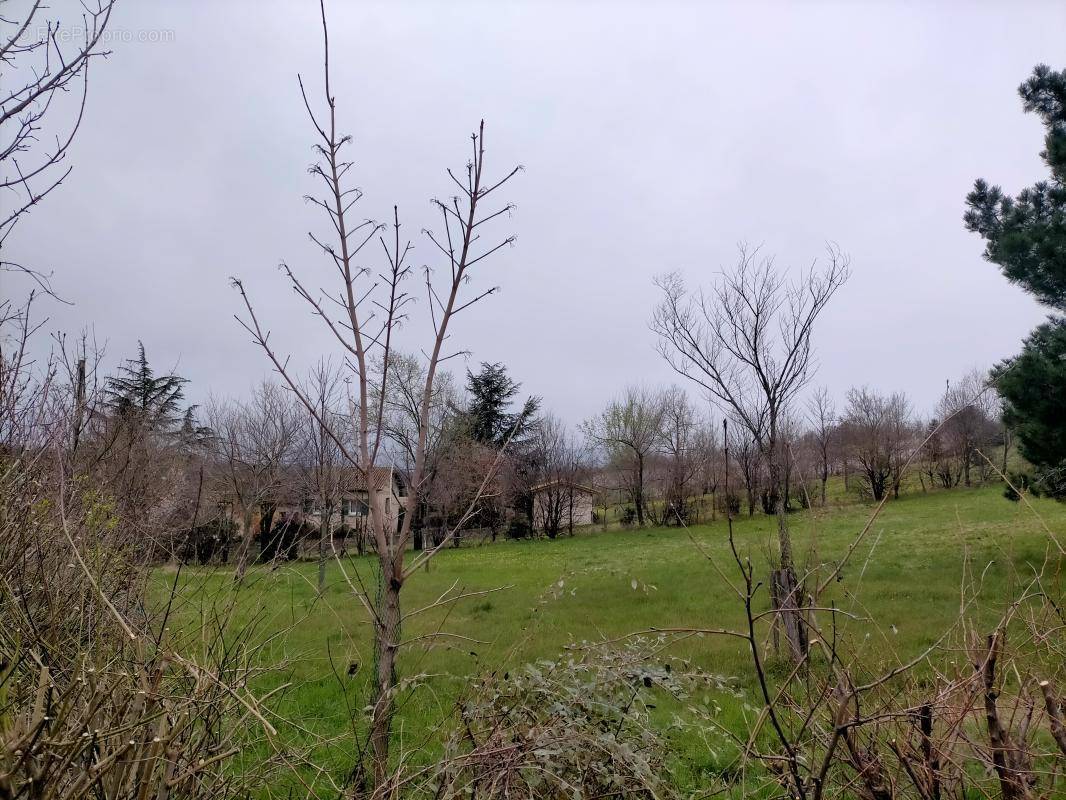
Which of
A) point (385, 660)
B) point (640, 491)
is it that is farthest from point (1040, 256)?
point (640, 491)

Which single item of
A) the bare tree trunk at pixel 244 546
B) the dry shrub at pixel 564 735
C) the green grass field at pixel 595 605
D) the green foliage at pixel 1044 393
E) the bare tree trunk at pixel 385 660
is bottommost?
the green grass field at pixel 595 605

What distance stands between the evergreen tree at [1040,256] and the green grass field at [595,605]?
1503 millimetres

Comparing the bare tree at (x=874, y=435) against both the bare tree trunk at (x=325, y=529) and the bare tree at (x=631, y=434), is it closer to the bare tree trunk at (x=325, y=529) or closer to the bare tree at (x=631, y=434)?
the bare tree at (x=631, y=434)

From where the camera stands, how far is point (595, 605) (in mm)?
11586

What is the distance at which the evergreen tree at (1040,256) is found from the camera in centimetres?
937

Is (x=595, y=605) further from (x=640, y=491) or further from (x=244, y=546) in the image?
(x=640, y=491)

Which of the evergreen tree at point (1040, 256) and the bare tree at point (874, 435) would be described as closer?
the evergreen tree at point (1040, 256)

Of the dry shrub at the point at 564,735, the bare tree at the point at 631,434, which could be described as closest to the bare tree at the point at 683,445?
the bare tree at the point at 631,434

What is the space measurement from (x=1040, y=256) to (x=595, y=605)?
9.11 metres

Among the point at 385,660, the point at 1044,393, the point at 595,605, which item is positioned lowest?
the point at 595,605

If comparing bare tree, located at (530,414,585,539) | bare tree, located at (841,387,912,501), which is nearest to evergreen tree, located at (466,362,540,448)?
bare tree, located at (530,414,585,539)

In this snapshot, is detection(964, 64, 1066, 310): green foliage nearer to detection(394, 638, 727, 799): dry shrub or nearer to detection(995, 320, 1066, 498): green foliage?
detection(995, 320, 1066, 498): green foliage

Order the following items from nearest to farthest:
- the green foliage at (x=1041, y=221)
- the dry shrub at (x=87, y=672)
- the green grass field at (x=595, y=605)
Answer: the dry shrub at (x=87, y=672)
the green grass field at (x=595, y=605)
the green foliage at (x=1041, y=221)

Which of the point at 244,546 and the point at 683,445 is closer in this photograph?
the point at 244,546
